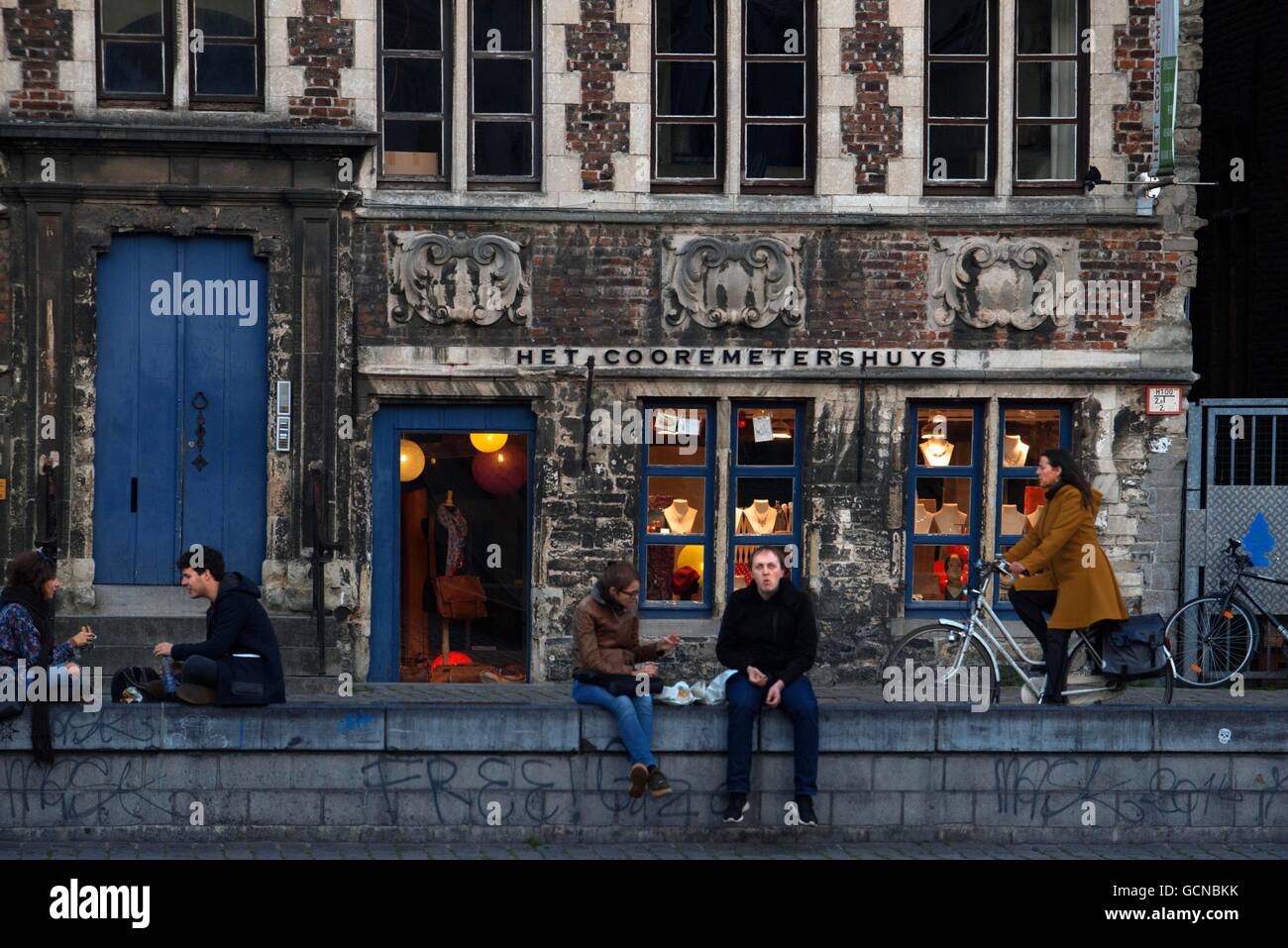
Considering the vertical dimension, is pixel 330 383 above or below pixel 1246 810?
above

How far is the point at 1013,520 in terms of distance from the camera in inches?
645

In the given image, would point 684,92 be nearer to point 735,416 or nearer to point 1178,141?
point 735,416

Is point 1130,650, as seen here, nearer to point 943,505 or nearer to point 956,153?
point 943,505

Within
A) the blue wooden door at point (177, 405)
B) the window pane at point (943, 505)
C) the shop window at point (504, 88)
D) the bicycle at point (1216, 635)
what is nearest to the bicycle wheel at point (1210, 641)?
the bicycle at point (1216, 635)

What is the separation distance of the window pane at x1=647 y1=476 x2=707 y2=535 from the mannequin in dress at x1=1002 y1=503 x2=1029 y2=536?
106 inches

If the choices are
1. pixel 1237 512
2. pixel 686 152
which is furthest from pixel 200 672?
pixel 1237 512

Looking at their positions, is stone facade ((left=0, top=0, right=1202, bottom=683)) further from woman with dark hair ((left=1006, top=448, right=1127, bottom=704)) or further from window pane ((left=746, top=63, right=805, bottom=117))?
woman with dark hair ((left=1006, top=448, right=1127, bottom=704))

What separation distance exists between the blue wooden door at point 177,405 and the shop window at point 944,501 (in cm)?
578

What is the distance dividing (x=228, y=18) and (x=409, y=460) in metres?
4.13

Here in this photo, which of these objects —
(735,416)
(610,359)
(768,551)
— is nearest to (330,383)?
(610,359)

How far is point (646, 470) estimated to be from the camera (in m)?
16.1

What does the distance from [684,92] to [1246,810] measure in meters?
8.53

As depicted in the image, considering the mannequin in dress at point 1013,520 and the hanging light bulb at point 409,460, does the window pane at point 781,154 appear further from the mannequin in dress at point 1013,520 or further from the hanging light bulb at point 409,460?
the hanging light bulb at point 409,460

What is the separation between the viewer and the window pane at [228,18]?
621 inches
